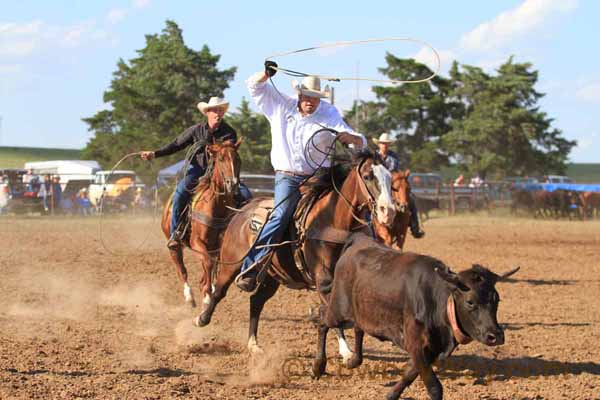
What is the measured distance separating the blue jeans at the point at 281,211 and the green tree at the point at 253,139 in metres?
36.5

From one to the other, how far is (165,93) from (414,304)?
4191cm

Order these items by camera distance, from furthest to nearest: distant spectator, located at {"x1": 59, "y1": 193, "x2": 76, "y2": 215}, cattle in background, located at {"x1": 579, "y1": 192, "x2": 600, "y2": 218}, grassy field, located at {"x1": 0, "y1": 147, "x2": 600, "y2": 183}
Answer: grassy field, located at {"x1": 0, "y1": 147, "x2": 600, "y2": 183} < cattle in background, located at {"x1": 579, "y1": 192, "x2": 600, "y2": 218} < distant spectator, located at {"x1": 59, "y1": 193, "x2": 76, "y2": 215}

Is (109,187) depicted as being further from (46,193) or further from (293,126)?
(293,126)

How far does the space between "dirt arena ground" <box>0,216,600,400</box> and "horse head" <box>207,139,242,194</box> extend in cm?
152

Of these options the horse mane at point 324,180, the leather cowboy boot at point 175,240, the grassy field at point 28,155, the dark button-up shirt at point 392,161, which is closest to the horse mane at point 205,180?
the leather cowboy boot at point 175,240

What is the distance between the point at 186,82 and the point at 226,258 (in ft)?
129

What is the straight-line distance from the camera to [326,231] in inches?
285

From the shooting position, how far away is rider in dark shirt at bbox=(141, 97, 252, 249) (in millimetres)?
10031

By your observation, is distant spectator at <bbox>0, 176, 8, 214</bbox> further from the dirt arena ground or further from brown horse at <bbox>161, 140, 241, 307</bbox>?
brown horse at <bbox>161, 140, 241, 307</bbox>

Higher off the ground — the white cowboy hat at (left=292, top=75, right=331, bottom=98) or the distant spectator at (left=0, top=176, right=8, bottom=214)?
the white cowboy hat at (left=292, top=75, right=331, bottom=98)

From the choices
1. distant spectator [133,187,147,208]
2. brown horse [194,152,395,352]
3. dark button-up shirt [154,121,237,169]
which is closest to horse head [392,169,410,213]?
dark button-up shirt [154,121,237,169]

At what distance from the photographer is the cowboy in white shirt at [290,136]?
7.63m

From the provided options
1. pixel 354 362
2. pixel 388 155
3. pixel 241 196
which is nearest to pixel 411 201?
pixel 388 155

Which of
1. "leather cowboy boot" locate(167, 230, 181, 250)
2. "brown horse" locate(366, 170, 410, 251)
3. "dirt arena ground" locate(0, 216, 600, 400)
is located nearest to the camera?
"dirt arena ground" locate(0, 216, 600, 400)
